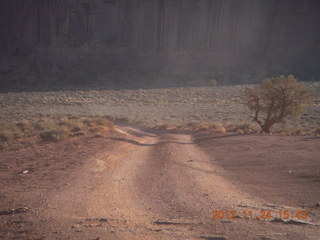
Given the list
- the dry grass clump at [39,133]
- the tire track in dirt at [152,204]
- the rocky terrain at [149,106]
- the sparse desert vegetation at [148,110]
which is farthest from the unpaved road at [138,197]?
the rocky terrain at [149,106]

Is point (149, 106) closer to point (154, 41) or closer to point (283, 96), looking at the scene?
point (283, 96)

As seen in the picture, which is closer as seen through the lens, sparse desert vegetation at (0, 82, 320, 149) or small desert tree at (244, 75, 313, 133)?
small desert tree at (244, 75, 313, 133)

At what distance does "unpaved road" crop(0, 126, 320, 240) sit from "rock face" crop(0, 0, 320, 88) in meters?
49.5

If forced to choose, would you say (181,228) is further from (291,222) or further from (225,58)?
(225,58)

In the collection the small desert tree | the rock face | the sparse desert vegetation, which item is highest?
the rock face

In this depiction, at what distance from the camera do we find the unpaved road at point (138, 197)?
4.31 meters

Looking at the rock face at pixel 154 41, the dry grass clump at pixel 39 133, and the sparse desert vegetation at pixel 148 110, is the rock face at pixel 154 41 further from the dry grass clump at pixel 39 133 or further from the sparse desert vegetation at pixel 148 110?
the dry grass clump at pixel 39 133

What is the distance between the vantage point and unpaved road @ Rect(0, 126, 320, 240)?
14.1 ft

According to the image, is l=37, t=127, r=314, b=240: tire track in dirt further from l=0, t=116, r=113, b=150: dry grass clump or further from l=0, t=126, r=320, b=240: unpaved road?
l=0, t=116, r=113, b=150: dry grass clump

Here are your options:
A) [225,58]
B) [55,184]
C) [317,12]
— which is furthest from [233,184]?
[317,12]
